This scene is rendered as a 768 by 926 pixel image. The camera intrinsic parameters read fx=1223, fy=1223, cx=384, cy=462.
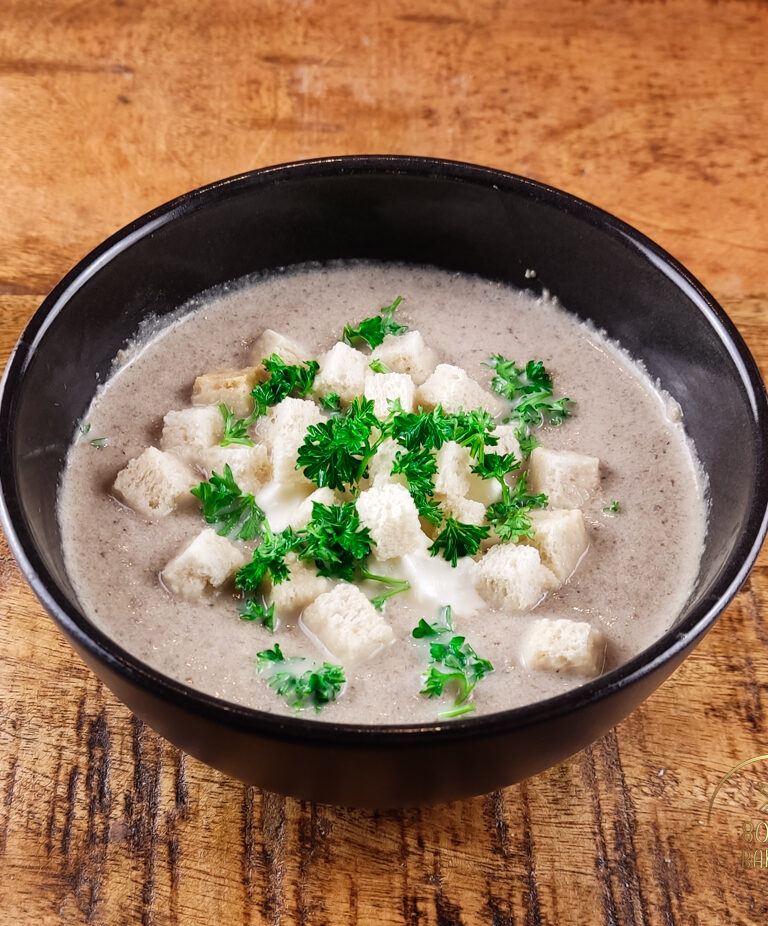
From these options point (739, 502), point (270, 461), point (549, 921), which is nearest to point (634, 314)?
point (739, 502)

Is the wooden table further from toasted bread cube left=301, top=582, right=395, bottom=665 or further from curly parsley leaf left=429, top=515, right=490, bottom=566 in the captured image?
curly parsley leaf left=429, top=515, right=490, bottom=566

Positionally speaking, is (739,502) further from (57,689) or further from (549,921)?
(57,689)

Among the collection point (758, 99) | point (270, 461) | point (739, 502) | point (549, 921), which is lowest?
point (549, 921)

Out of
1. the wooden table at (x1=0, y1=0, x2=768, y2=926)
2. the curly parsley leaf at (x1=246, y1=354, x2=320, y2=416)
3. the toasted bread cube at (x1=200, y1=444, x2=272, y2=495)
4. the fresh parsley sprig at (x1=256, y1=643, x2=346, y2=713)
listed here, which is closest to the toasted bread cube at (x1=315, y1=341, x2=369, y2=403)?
the curly parsley leaf at (x1=246, y1=354, x2=320, y2=416)

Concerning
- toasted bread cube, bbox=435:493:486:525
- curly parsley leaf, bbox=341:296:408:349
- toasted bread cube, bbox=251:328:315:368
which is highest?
curly parsley leaf, bbox=341:296:408:349

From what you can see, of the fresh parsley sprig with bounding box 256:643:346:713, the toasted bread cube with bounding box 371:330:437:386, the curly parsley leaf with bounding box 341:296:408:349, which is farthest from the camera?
the curly parsley leaf with bounding box 341:296:408:349

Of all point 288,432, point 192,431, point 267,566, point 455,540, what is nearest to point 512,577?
point 455,540

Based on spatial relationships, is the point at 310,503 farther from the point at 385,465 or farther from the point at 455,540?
the point at 455,540
